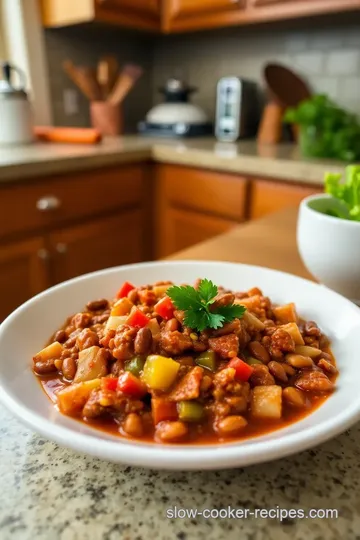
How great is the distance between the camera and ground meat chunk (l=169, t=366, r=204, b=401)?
1.71ft

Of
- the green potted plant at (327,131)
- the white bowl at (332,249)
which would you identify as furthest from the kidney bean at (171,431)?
the green potted plant at (327,131)

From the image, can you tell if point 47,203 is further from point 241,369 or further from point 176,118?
point 241,369

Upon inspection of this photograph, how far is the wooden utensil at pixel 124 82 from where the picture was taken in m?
2.62

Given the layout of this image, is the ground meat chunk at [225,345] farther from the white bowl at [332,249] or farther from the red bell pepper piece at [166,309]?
the white bowl at [332,249]

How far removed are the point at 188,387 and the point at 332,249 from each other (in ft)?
1.36

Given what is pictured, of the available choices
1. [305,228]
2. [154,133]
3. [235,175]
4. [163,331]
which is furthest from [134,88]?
[163,331]

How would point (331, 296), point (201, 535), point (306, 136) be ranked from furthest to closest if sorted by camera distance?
point (306, 136), point (331, 296), point (201, 535)

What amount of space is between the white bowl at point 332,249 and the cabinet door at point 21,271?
Result: 138 centimetres

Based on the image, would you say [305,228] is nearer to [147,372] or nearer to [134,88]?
[147,372]

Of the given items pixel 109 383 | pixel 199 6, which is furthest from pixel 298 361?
pixel 199 6

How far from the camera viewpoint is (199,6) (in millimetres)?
2480

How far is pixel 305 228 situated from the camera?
2.82 ft

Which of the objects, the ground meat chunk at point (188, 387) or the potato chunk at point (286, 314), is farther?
the potato chunk at point (286, 314)

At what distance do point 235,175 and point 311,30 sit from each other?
3.57 ft
